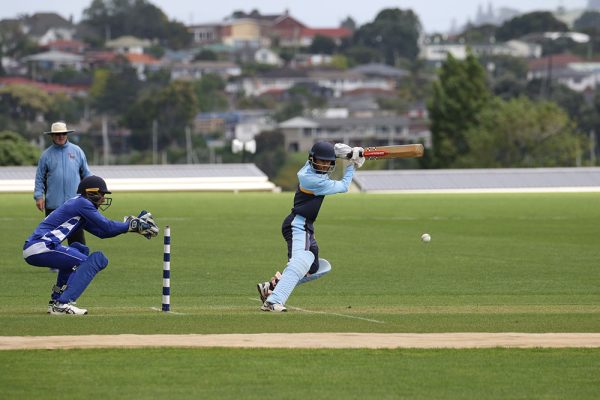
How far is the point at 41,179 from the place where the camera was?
24.6 m

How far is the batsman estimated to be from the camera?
18766mm

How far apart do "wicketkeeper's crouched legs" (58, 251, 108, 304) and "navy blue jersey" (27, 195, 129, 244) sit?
27cm

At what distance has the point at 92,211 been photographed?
1823 cm

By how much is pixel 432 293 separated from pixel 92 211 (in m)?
6.95

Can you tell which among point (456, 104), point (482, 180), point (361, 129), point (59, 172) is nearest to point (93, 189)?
point (59, 172)

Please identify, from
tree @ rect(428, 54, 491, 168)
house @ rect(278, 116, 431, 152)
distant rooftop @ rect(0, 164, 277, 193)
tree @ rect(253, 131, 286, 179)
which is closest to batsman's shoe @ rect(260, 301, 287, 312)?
distant rooftop @ rect(0, 164, 277, 193)

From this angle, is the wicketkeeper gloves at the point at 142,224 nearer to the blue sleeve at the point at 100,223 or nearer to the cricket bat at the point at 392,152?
the blue sleeve at the point at 100,223

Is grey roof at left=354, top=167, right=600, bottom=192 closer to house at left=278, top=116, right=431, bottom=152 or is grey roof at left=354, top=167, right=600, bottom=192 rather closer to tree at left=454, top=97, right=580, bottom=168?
tree at left=454, top=97, right=580, bottom=168

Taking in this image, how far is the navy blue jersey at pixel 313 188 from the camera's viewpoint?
61.8 feet

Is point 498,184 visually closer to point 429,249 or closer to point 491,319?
point 429,249

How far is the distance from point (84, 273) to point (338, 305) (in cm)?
433

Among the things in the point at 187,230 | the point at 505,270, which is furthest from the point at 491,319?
the point at 187,230

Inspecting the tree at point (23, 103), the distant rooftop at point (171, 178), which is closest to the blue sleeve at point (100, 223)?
the distant rooftop at point (171, 178)

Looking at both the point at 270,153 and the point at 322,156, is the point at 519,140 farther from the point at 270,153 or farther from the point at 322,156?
the point at 322,156
